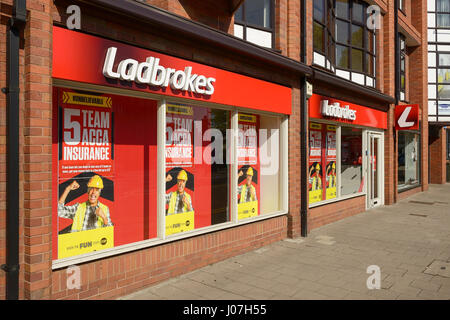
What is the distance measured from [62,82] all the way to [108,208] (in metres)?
1.67

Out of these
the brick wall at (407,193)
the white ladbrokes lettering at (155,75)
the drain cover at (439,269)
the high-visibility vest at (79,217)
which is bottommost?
the drain cover at (439,269)

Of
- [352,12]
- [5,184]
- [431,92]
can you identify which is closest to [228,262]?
[5,184]

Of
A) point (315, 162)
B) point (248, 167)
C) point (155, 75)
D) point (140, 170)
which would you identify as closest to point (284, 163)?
point (248, 167)

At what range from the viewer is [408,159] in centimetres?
1528

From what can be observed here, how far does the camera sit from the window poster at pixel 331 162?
9391 mm

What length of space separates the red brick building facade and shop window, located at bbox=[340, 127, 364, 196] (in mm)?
778

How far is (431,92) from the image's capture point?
1833 cm

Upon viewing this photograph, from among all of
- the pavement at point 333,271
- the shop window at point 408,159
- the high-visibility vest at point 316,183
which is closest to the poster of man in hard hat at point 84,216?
the pavement at point 333,271

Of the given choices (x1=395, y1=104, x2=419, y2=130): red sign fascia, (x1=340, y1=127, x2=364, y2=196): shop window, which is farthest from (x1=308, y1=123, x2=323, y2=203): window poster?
(x1=395, y1=104, x2=419, y2=130): red sign fascia

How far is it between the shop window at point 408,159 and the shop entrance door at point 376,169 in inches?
87.8

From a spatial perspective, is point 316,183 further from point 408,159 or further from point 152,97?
point 408,159

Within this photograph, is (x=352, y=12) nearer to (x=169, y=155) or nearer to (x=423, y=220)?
(x=423, y=220)

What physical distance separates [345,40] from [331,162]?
3726mm

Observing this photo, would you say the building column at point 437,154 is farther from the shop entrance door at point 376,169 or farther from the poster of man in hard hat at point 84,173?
the poster of man in hard hat at point 84,173
